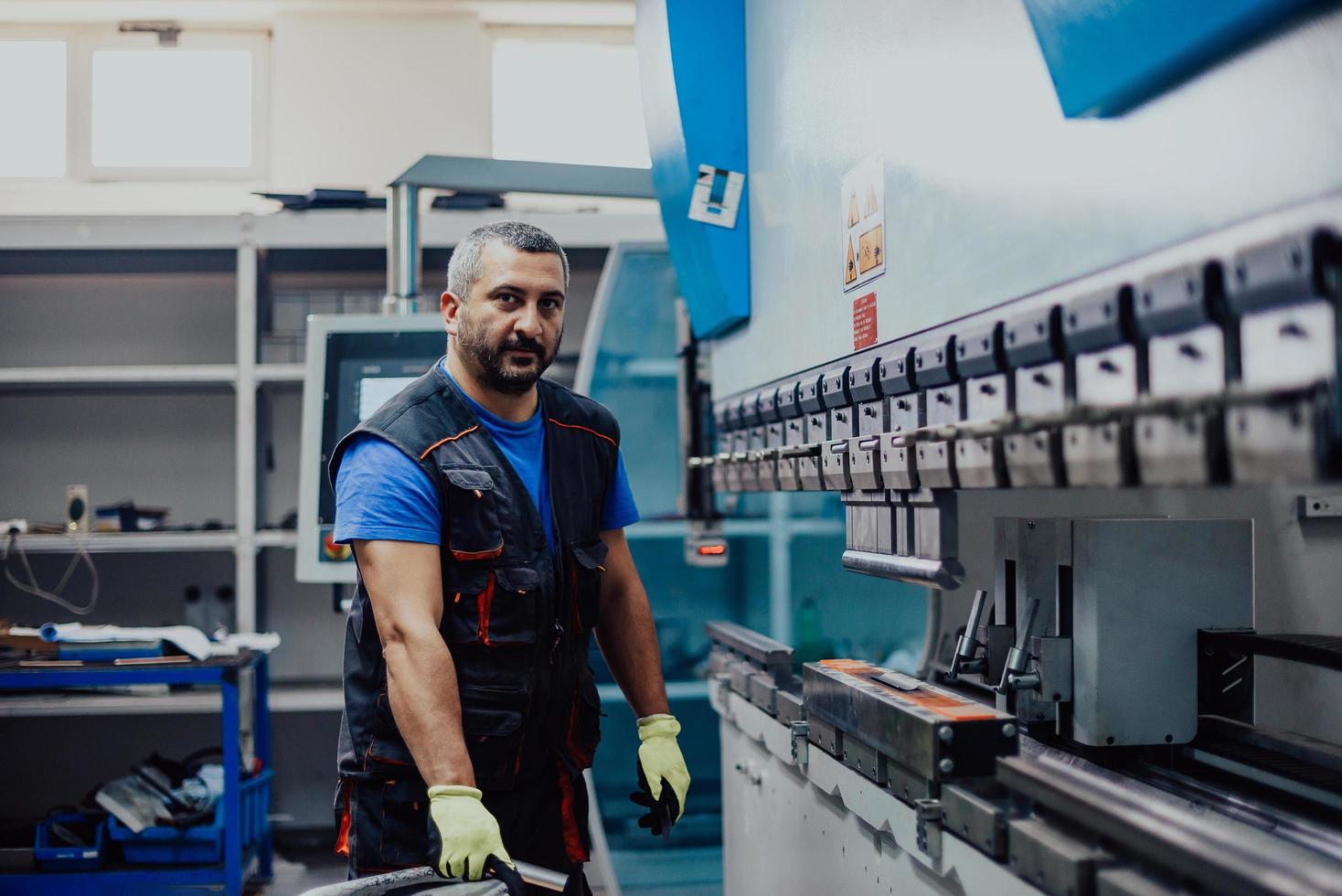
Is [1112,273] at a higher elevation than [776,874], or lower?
higher

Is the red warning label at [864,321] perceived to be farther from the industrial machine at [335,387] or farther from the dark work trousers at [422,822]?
the industrial machine at [335,387]

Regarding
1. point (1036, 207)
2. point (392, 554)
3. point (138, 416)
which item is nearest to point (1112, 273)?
point (1036, 207)

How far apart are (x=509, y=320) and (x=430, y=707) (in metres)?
0.61

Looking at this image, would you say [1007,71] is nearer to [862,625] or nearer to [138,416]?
[862,625]

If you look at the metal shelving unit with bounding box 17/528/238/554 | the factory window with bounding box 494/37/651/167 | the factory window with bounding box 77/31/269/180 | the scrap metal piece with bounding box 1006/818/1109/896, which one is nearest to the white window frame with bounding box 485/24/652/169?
the factory window with bounding box 494/37/651/167

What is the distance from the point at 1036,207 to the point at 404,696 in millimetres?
1079

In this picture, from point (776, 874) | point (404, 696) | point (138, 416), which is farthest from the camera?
point (138, 416)

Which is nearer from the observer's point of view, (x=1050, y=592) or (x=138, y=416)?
(x=1050, y=592)

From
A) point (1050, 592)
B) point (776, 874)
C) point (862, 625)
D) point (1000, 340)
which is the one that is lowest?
point (776, 874)

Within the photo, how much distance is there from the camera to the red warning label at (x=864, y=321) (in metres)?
1.55

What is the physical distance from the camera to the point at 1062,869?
1.00 metres

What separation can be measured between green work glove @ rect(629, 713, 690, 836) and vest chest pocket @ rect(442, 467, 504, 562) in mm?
478

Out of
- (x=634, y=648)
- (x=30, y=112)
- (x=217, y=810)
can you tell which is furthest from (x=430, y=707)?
(x=30, y=112)

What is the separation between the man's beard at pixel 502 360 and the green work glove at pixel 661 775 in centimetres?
63
